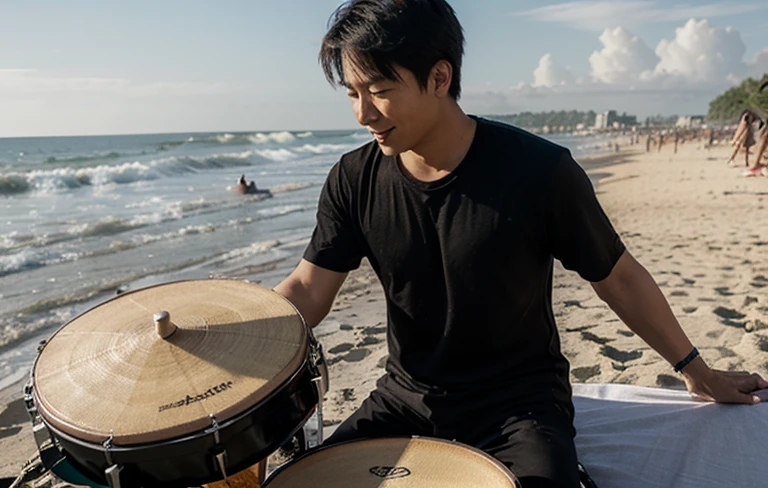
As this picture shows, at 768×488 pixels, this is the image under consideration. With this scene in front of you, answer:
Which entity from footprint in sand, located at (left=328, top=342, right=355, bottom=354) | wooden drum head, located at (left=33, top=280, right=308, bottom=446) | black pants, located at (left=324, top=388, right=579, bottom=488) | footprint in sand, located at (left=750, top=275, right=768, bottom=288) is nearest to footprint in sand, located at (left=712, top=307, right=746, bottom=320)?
footprint in sand, located at (left=750, top=275, right=768, bottom=288)

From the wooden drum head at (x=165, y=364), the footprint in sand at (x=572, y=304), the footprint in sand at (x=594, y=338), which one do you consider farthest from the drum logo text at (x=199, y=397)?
the footprint in sand at (x=572, y=304)

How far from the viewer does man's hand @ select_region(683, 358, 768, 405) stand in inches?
93.9

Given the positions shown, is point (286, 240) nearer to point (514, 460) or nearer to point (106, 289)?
point (106, 289)

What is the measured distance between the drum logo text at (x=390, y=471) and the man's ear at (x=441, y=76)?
121cm

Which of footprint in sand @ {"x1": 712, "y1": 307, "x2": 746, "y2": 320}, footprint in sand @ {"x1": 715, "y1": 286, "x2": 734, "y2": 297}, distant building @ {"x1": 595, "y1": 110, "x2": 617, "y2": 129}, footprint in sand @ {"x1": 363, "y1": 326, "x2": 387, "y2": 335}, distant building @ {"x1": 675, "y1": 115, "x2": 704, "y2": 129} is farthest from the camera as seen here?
distant building @ {"x1": 595, "y1": 110, "x2": 617, "y2": 129}

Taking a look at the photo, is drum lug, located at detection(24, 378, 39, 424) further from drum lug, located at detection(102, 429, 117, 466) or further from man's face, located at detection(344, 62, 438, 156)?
man's face, located at detection(344, 62, 438, 156)

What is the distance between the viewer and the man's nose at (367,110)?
77.8 inches

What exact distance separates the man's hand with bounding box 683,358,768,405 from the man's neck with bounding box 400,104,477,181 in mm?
1266

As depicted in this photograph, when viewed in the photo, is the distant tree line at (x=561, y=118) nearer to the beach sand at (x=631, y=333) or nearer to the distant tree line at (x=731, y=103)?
the distant tree line at (x=731, y=103)

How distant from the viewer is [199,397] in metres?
1.44

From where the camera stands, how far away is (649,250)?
7801mm

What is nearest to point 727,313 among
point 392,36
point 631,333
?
point 631,333

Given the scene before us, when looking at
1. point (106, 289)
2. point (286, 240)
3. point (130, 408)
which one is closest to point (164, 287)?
point (130, 408)

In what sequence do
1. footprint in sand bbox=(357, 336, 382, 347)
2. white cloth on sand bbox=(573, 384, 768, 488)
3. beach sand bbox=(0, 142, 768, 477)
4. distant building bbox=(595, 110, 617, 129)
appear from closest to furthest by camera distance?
white cloth on sand bbox=(573, 384, 768, 488) → beach sand bbox=(0, 142, 768, 477) → footprint in sand bbox=(357, 336, 382, 347) → distant building bbox=(595, 110, 617, 129)
